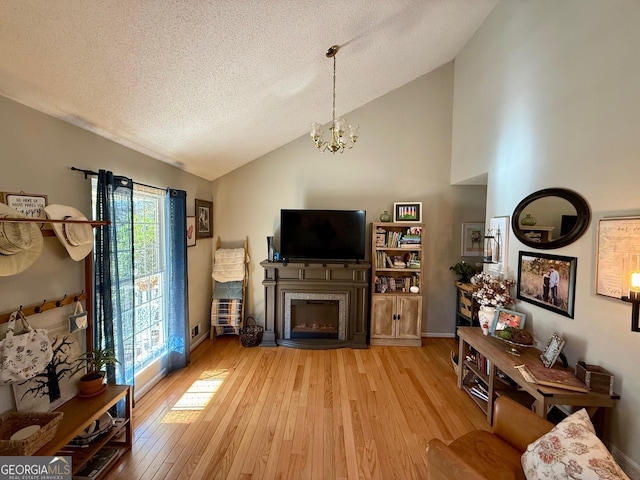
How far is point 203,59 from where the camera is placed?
1.78 metres

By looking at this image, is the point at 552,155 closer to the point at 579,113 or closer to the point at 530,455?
the point at 579,113

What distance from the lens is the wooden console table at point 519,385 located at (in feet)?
5.60

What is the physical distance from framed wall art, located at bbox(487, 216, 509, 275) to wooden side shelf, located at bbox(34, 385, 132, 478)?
3547mm

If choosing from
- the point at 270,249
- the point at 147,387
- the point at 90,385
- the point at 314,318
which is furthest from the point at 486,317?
the point at 147,387

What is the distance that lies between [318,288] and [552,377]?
2558mm

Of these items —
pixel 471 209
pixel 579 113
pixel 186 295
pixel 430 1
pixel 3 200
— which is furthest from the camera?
pixel 471 209

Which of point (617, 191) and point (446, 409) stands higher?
point (617, 191)

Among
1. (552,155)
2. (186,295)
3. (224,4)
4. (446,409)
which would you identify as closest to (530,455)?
(446,409)

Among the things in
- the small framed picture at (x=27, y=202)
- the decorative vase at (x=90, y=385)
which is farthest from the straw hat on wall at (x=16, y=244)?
the decorative vase at (x=90, y=385)

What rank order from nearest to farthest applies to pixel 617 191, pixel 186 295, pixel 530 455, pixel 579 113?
pixel 530 455 < pixel 617 191 < pixel 579 113 < pixel 186 295

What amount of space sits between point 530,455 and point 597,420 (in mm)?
967

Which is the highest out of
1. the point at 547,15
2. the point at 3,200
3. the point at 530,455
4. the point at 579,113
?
the point at 547,15

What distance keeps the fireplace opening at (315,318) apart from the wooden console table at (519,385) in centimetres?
171

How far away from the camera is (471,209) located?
4109mm
